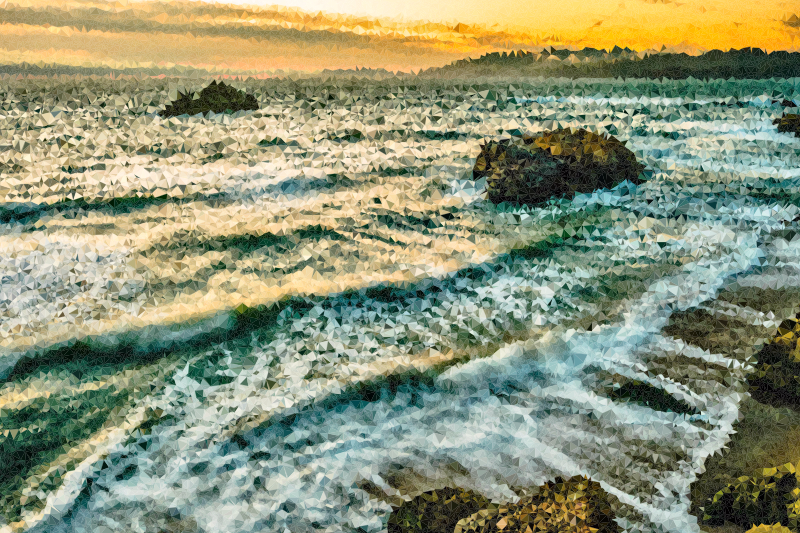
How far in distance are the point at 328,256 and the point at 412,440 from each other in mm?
902

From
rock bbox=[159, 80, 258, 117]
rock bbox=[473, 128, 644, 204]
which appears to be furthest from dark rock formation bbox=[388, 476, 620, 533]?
rock bbox=[159, 80, 258, 117]

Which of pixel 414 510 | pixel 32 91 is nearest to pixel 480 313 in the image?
pixel 414 510

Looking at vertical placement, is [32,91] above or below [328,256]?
above

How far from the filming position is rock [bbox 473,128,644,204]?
2.29m

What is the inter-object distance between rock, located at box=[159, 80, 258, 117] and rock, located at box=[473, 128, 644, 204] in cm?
214

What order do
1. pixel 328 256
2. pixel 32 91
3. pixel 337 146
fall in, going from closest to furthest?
1. pixel 328 256
2. pixel 337 146
3. pixel 32 91

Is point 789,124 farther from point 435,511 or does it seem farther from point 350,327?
point 435,511

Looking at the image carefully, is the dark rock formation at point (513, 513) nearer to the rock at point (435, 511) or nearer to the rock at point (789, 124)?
the rock at point (435, 511)

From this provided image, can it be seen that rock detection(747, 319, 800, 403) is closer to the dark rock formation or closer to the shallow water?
the shallow water

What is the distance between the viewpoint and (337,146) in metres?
3.16

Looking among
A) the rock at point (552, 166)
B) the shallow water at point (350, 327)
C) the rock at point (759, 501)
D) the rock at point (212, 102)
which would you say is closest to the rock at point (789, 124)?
the shallow water at point (350, 327)

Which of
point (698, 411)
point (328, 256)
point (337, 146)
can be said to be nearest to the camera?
point (698, 411)

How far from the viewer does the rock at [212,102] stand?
3912 mm

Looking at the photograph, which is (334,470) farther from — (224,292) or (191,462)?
(224,292)
